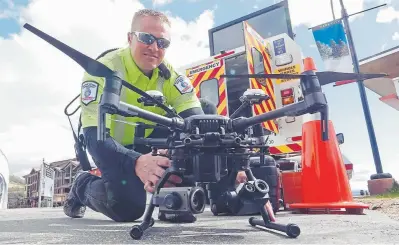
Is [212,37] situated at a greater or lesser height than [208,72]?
greater

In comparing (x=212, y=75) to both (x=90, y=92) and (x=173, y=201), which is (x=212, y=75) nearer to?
(x=90, y=92)

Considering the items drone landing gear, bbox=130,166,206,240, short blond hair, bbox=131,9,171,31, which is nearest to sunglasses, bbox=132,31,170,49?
short blond hair, bbox=131,9,171,31

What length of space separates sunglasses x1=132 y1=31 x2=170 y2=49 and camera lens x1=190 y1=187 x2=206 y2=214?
1.13 meters

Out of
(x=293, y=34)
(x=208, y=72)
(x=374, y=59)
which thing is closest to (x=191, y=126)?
(x=208, y=72)

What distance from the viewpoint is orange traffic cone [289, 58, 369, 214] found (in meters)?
2.76

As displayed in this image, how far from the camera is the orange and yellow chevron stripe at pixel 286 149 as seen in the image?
15.8 ft

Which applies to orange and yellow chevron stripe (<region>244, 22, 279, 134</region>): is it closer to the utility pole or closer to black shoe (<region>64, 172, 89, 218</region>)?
black shoe (<region>64, 172, 89, 218</region>)

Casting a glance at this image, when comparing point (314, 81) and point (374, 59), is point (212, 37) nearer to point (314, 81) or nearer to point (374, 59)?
point (374, 59)

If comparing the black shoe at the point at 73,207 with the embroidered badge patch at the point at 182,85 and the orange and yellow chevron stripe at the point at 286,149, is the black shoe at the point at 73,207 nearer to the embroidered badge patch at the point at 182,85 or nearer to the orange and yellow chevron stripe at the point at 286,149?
the embroidered badge patch at the point at 182,85

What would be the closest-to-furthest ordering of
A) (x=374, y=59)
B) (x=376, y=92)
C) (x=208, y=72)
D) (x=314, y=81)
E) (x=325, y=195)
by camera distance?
(x=314, y=81), (x=325, y=195), (x=208, y=72), (x=374, y=59), (x=376, y=92)

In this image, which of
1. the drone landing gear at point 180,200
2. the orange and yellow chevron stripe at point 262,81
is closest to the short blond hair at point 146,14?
the drone landing gear at point 180,200

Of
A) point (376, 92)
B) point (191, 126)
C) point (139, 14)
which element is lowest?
point (191, 126)

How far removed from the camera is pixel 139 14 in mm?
2182

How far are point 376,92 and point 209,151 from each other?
992 cm
